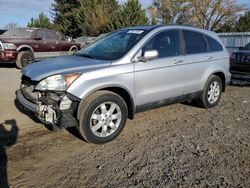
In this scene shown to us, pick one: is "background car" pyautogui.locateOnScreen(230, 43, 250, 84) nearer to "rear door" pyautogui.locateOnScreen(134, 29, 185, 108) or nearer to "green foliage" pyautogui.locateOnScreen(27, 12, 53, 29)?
"rear door" pyautogui.locateOnScreen(134, 29, 185, 108)

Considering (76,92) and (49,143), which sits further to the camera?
(49,143)

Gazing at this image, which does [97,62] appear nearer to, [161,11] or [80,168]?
[80,168]

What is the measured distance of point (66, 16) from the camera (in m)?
47.4

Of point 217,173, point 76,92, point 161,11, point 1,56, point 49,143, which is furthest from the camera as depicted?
point 161,11

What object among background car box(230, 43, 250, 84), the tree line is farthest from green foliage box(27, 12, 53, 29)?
background car box(230, 43, 250, 84)

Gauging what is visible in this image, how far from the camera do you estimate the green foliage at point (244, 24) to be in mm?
43312

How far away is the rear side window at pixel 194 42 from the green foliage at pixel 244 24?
134 ft

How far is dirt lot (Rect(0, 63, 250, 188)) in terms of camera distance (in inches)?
137

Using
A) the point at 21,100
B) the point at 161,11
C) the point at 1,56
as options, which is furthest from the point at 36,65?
the point at 161,11

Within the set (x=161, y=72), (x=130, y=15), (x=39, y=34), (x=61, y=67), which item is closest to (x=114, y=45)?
(x=161, y=72)

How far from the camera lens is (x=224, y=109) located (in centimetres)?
658

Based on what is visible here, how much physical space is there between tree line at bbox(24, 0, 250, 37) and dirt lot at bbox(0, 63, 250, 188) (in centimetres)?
3576

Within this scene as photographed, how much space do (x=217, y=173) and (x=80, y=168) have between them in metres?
1.72

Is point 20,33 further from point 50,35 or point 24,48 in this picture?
point 50,35
